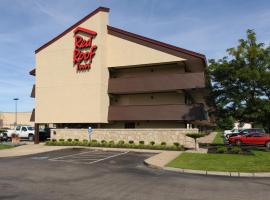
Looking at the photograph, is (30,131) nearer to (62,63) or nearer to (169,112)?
(62,63)

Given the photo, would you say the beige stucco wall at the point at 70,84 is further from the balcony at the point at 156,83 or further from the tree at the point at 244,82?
the tree at the point at 244,82

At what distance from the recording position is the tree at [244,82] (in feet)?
90.8

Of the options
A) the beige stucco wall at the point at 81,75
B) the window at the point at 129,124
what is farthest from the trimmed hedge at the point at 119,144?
the window at the point at 129,124

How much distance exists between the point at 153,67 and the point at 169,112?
577 cm

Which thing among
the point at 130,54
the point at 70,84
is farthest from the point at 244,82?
the point at 70,84

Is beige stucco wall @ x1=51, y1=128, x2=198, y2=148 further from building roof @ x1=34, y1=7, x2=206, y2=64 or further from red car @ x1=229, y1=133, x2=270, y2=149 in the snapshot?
building roof @ x1=34, y1=7, x2=206, y2=64

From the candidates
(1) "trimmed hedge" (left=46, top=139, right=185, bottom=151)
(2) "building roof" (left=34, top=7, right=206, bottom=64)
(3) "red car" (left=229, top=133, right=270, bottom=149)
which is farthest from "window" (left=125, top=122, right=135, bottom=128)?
(3) "red car" (left=229, top=133, right=270, bottom=149)

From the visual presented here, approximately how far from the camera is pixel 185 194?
982 centimetres

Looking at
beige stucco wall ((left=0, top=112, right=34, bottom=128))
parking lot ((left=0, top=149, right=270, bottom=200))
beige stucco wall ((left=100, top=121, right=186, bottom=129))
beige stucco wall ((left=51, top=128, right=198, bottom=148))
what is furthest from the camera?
beige stucco wall ((left=0, top=112, right=34, bottom=128))

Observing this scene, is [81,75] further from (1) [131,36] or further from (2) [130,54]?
(1) [131,36]

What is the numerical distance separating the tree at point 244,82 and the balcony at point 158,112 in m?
2.20

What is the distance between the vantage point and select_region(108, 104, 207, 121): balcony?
104ft

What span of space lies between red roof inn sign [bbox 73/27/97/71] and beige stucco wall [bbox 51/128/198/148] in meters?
7.23

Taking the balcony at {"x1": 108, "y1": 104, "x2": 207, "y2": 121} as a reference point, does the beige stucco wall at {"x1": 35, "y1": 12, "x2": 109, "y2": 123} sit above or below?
above
